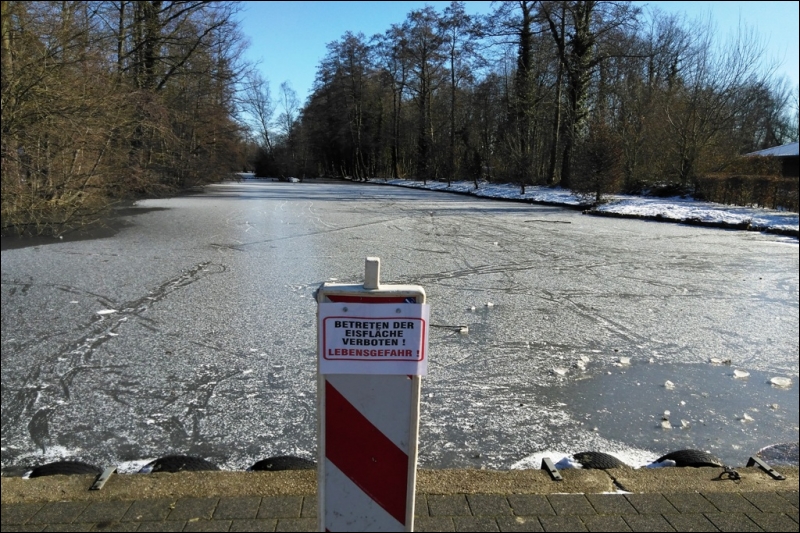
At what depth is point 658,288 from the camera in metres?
7.03

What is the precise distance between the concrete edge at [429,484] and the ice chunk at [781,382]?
1.48m

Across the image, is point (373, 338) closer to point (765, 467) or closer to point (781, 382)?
point (765, 467)

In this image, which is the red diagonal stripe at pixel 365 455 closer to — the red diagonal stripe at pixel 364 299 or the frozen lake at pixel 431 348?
the red diagonal stripe at pixel 364 299

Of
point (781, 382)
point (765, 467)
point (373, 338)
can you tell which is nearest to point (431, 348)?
point (765, 467)

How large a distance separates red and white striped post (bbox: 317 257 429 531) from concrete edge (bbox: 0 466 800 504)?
72 cm

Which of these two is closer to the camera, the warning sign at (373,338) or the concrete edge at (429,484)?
the warning sign at (373,338)

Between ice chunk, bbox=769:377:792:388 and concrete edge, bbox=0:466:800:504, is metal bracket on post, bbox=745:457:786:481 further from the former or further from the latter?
ice chunk, bbox=769:377:792:388

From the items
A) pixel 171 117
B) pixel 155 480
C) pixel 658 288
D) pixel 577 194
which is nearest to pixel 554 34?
pixel 577 194

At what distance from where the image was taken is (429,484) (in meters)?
2.82

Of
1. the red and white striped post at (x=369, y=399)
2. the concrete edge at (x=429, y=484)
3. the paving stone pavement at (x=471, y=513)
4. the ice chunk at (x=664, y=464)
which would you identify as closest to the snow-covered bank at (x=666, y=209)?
the ice chunk at (x=664, y=464)

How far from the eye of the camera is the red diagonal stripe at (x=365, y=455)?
2.01 metres

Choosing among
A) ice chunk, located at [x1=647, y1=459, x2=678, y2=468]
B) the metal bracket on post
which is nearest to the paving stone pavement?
→ the metal bracket on post

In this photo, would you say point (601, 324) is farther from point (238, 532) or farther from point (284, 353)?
point (238, 532)

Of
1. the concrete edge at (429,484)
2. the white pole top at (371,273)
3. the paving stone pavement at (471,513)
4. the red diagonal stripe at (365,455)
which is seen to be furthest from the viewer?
the concrete edge at (429,484)
